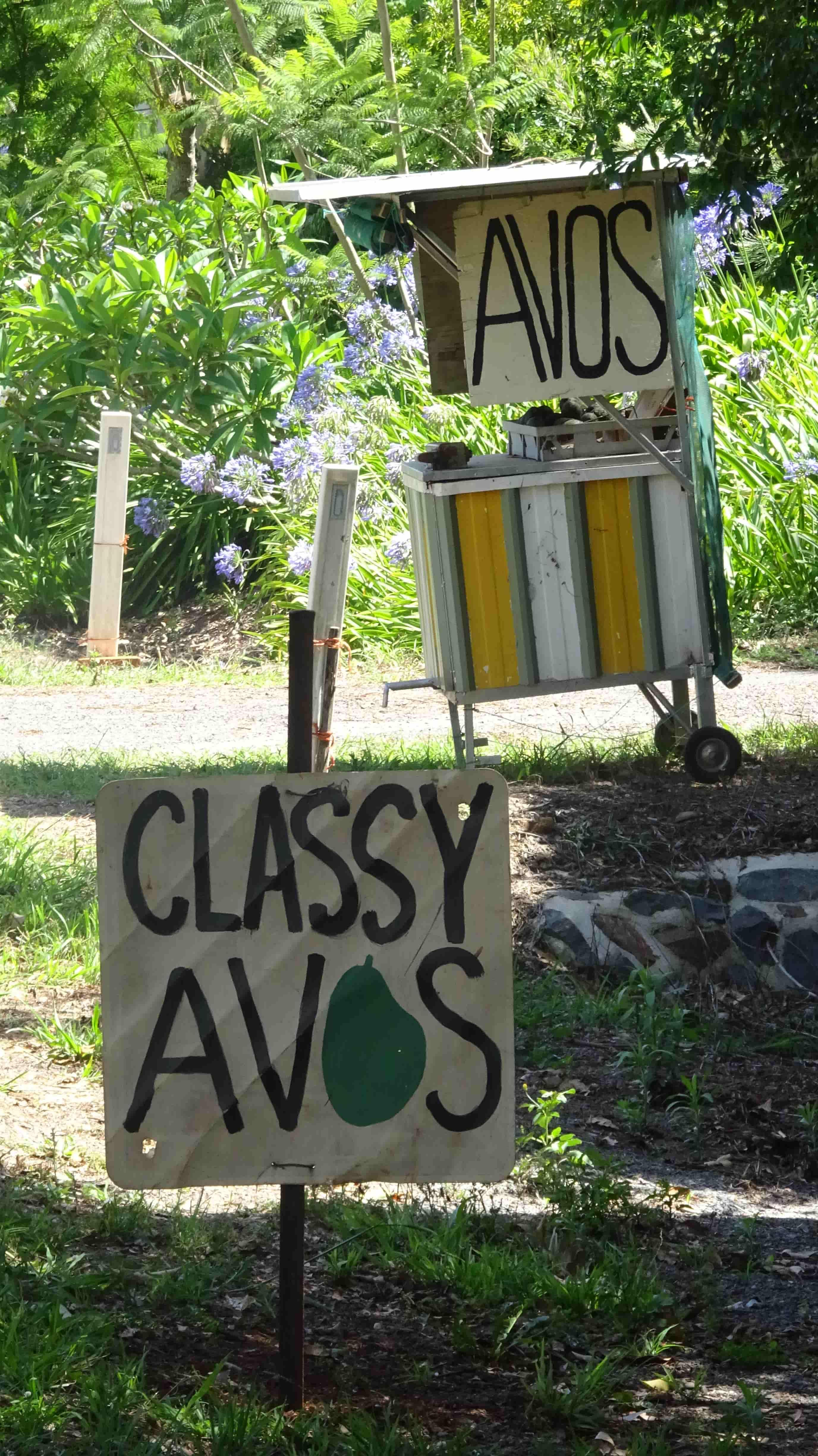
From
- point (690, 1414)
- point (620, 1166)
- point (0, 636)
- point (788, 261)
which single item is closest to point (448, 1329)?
point (690, 1414)

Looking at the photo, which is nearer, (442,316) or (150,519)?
(442,316)

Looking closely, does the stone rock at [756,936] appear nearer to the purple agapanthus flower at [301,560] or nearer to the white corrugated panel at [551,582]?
the white corrugated panel at [551,582]

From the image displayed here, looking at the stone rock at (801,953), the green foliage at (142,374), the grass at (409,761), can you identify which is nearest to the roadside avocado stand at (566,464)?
the grass at (409,761)

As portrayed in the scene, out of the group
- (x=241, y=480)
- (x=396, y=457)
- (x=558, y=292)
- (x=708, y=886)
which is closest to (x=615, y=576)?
(x=558, y=292)

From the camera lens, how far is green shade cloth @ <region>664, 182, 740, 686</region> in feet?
19.8

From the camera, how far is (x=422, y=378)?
10.7m

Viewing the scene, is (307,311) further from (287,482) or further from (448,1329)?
(448,1329)

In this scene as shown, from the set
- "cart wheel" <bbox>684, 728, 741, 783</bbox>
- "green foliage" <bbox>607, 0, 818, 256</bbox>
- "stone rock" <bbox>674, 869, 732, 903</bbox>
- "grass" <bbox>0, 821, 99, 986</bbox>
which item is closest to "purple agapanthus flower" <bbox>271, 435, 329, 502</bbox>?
"cart wheel" <bbox>684, 728, 741, 783</bbox>

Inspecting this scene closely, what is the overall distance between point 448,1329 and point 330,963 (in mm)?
895

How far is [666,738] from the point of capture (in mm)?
6719

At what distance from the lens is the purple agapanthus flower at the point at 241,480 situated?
9.88 metres

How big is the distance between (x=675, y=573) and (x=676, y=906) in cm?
166

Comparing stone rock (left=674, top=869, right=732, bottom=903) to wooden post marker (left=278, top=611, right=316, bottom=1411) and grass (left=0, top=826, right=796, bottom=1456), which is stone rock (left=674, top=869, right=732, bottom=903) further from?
wooden post marker (left=278, top=611, right=316, bottom=1411)

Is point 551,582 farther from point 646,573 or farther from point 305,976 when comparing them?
point 305,976
